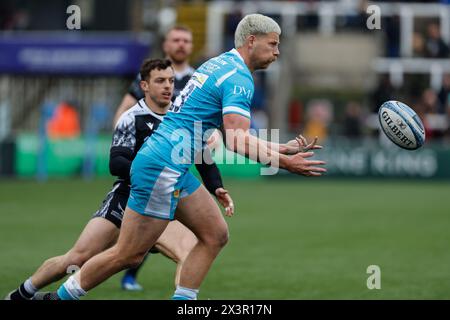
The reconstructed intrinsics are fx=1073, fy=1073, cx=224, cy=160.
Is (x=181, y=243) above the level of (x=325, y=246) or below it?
above

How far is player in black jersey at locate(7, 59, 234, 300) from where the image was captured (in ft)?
29.8

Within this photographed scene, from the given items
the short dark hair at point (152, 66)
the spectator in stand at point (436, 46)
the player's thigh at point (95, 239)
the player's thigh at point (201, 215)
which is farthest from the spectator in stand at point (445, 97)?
the player's thigh at point (201, 215)

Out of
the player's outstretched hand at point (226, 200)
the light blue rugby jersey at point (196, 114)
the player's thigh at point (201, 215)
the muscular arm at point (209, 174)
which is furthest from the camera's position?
the muscular arm at point (209, 174)

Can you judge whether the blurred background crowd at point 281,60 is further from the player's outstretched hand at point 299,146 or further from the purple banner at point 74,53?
the player's outstretched hand at point 299,146

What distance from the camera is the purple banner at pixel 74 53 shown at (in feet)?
98.4

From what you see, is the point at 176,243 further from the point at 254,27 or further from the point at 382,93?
the point at 382,93

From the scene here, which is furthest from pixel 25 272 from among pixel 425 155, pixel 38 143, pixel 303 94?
pixel 303 94

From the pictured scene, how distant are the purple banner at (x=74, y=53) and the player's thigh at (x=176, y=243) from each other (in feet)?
67.3

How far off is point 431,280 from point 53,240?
578cm

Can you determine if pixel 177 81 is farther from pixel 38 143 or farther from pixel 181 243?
pixel 38 143

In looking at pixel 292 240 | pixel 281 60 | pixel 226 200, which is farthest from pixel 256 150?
pixel 281 60

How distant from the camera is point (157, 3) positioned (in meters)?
32.8

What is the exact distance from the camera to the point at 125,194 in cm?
936

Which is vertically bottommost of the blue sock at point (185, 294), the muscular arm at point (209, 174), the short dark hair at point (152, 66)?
the blue sock at point (185, 294)
